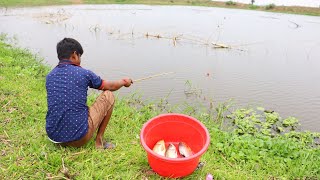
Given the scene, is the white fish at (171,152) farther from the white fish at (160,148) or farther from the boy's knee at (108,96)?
the boy's knee at (108,96)

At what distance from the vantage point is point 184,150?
124 inches

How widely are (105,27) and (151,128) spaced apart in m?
10.5

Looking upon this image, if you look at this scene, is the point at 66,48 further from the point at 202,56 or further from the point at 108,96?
the point at 202,56

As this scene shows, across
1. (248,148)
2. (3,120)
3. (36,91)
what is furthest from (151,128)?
(36,91)

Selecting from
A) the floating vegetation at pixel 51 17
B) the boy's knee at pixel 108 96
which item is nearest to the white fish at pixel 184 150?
the boy's knee at pixel 108 96

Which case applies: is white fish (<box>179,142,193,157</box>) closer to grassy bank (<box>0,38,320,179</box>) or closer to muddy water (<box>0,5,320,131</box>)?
grassy bank (<box>0,38,320,179</box>)

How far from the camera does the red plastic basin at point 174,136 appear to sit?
2744 millimetres

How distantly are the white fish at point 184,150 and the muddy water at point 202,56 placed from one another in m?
2.39

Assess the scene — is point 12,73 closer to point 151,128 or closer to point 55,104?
point 55,104

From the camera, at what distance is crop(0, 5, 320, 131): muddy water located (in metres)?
6.07

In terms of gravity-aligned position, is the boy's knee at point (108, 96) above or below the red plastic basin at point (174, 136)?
above

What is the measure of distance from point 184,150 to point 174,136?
262 millimetres

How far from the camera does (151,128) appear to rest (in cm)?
313

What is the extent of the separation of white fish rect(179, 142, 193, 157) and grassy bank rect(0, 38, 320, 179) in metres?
0.19
